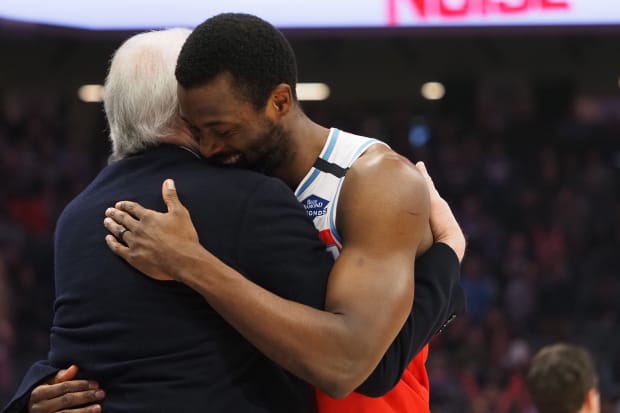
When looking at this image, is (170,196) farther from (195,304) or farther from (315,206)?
(315,206)

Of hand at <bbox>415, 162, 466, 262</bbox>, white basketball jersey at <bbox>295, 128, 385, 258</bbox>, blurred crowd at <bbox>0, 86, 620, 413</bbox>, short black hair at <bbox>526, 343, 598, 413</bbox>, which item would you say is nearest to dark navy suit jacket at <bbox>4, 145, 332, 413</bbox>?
white basketball jersey at <bbox>295, 128, 385, 258</bbox>

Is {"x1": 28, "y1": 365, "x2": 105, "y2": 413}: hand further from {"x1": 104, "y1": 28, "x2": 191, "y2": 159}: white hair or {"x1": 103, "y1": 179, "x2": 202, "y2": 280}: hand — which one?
{"x1": 104, "y1": 28, "x2": 191, "y2": 159}: white hair

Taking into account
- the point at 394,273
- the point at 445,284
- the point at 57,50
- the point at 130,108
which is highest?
the point at 130,108

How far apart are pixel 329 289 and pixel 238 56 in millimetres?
457

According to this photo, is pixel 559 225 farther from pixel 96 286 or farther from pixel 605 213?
pixel 96 286

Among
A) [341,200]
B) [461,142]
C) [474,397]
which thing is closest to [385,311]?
[341,200]

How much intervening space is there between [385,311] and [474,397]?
666 centimetres

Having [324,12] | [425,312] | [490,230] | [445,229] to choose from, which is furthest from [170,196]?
[490,230]

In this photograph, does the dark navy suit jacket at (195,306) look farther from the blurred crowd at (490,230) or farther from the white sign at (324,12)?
the blurred crowd at (490,230)

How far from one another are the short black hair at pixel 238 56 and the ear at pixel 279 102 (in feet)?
0.04

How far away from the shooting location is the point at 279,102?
1997 mm

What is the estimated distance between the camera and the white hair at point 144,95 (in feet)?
6.64

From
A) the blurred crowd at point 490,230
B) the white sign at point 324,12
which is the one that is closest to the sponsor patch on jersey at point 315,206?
the white sign at point 324,12

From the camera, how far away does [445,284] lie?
208cm
